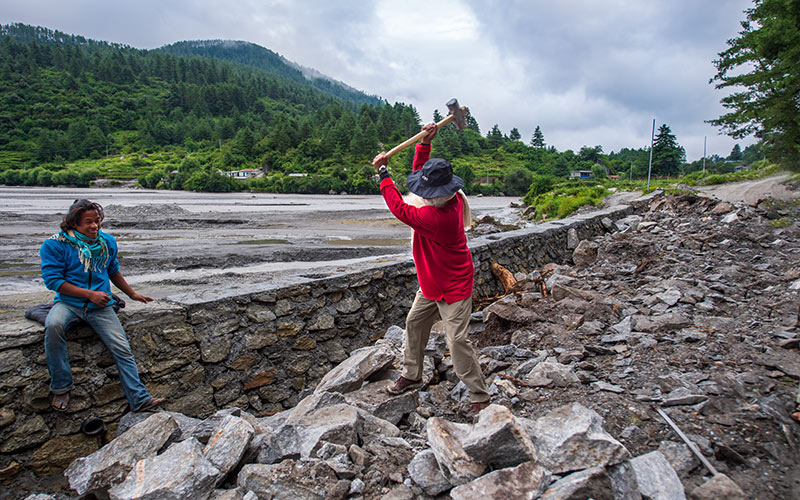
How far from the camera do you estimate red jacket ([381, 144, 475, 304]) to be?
116 inches

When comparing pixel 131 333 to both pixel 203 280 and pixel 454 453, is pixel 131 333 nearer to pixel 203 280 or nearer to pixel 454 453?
pixel 454 453

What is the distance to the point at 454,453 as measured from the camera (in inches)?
85.9

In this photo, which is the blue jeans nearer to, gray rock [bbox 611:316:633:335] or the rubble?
the rubble

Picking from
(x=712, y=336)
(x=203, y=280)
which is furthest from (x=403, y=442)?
(x=203, y=280)

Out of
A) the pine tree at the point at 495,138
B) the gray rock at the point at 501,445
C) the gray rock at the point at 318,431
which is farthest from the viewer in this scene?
the pine tree at the point at 495,138

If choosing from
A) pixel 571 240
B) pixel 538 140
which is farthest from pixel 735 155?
pixel 571 240

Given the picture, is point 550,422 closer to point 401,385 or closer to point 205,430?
point 401,385

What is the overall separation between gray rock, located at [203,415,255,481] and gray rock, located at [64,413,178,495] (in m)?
0.35

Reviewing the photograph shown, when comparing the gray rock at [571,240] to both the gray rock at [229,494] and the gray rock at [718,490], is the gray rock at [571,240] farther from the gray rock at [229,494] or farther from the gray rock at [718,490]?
the gray rock at [229,494]

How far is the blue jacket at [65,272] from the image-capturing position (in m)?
3.00

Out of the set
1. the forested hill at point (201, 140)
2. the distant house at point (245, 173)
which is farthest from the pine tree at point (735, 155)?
the distant house at point (245, 173)

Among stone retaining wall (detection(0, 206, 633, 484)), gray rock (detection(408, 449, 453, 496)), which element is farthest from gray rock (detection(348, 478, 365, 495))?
stone retaining wall (detection(0, 206, 633, 484))

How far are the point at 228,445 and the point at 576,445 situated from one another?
1.88 m

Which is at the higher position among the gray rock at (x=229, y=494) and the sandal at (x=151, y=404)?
the gray rock at (x=229, y=494)
